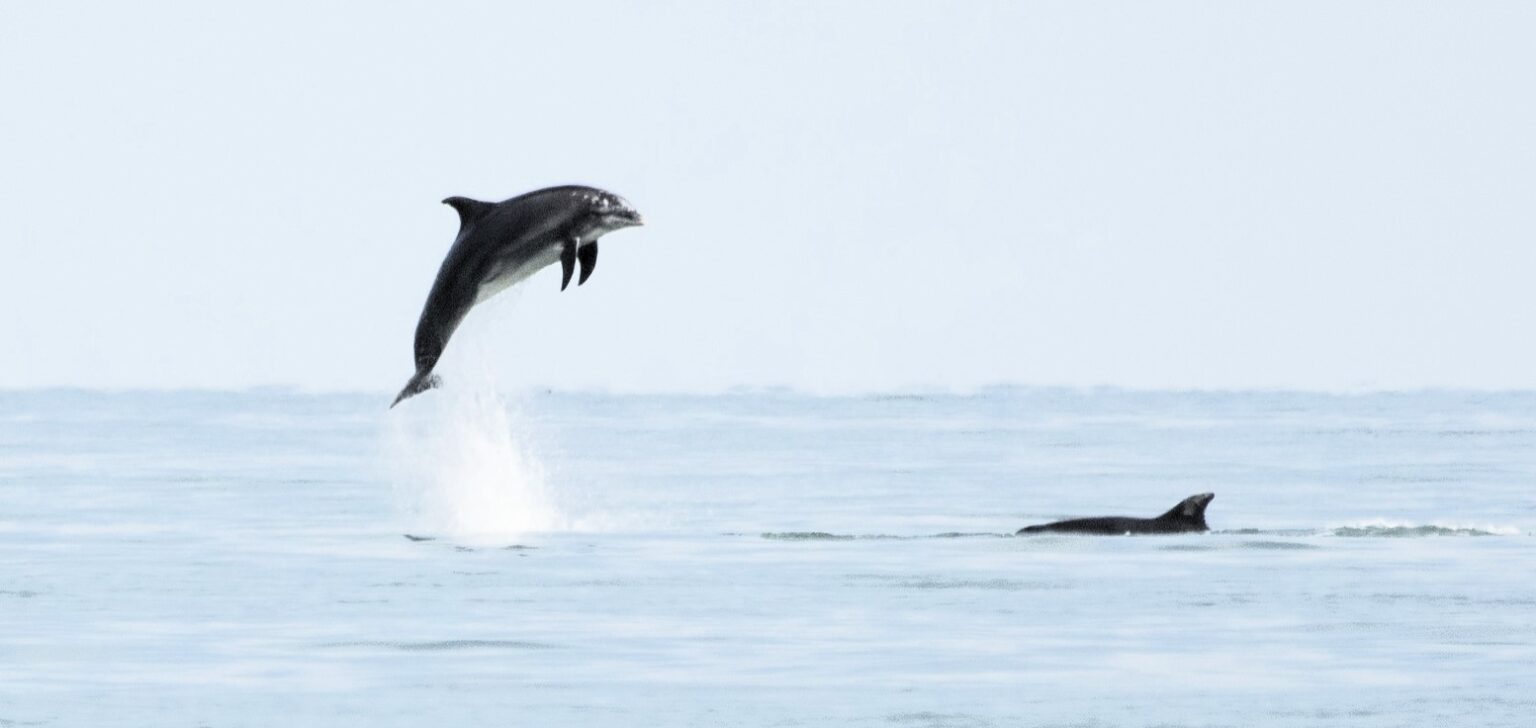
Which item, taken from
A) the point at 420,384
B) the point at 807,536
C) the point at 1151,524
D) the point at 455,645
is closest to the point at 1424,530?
the point at 1151,524

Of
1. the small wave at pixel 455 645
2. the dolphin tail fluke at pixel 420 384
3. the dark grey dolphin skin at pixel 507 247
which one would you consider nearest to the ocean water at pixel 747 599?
the small wave at pixel 455 645

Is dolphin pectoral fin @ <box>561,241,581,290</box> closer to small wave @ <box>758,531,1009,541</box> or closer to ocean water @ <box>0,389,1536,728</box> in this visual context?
ocean water @ <box>0,389,1536,728</box>

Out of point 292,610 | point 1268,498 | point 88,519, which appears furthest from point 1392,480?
point 292,610

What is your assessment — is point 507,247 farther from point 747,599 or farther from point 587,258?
point 747,599

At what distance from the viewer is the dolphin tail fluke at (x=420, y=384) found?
26016mm

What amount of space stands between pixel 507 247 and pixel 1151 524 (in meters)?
9.25

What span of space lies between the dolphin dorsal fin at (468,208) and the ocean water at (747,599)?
338 cm

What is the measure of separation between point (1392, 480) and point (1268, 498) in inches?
253

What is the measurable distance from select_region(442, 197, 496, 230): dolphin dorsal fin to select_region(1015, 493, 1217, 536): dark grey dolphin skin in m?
7.90

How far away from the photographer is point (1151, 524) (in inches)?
1259

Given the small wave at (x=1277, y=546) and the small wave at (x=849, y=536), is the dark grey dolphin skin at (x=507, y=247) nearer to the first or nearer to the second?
the small wave at (x=849, y=536)

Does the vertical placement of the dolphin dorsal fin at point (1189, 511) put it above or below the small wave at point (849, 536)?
above

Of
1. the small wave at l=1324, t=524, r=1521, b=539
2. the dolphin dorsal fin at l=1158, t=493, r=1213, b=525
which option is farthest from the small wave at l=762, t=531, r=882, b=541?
the small wave at l=1324, t=524, r=1521, b=539

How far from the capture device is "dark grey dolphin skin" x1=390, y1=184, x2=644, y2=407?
25.9 metres
